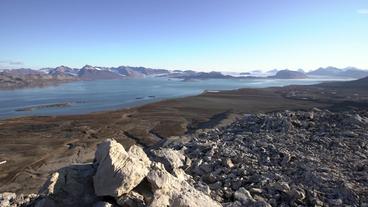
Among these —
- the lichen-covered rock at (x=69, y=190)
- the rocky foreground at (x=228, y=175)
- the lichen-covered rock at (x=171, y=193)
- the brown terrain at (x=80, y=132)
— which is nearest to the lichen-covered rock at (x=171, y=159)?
the rocky foreground at (x=228, y=175)

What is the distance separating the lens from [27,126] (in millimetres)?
39344

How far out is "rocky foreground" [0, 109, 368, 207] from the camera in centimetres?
864

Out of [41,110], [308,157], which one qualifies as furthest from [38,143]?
[41,110]

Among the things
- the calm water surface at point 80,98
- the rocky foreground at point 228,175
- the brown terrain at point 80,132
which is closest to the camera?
the rocky foreground at point 228,175

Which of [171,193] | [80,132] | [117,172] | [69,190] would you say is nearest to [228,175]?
[171,193]

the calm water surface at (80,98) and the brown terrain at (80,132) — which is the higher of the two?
the brown terrain at (80,132)

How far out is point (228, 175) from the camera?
11562 mm

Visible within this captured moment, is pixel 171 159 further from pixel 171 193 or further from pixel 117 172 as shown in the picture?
pixel 117 172

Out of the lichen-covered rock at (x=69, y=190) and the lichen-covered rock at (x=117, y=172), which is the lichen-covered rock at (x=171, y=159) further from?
the lichen-covered rock at (x=69, y=190)

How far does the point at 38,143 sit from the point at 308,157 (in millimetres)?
24177

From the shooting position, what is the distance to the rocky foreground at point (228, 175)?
8641 mm

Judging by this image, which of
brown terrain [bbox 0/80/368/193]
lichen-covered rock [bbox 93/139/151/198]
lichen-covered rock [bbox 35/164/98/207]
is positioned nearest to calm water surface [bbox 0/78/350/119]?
brown terrain [bbox 0/80/368/193]

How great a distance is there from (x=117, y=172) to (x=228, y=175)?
4.39m

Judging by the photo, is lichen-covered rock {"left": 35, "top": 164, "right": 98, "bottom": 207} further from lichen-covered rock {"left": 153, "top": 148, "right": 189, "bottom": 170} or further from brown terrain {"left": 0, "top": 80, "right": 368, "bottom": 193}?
brown terrain {"left": 0, "top": 80, "right": 368, "bottom": 193}
